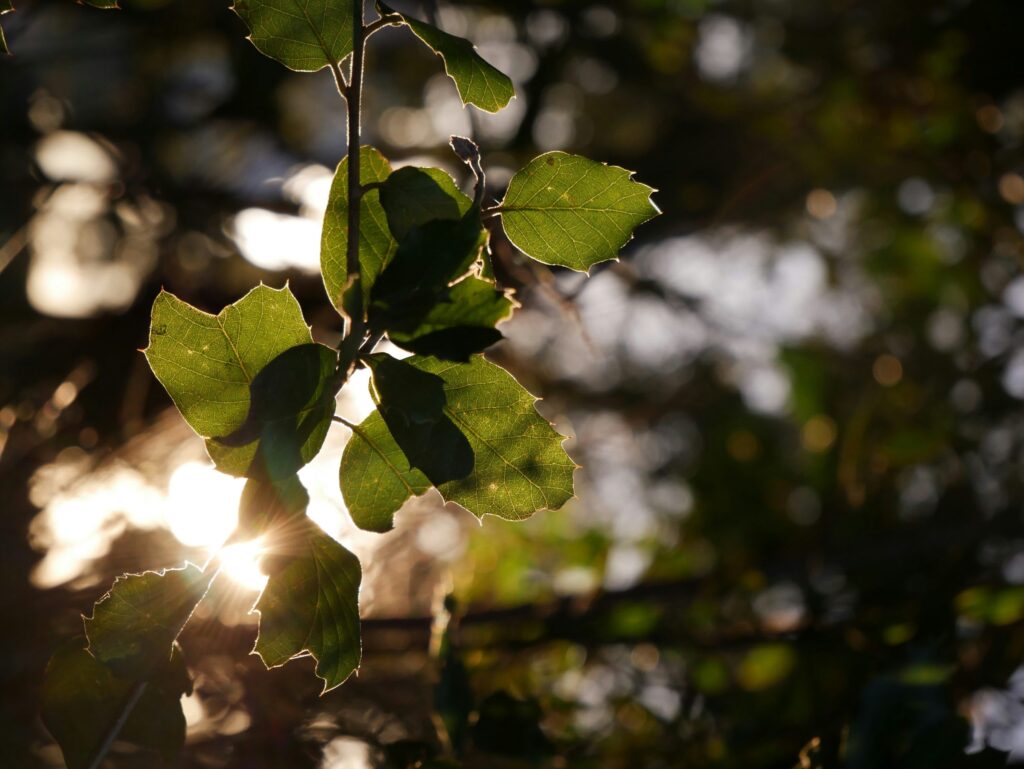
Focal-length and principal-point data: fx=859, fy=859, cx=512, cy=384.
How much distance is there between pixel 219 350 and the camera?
0.62 metres

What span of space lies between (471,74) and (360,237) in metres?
0.17

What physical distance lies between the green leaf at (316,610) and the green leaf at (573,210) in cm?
28

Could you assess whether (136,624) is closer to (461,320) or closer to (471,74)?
(461,320)

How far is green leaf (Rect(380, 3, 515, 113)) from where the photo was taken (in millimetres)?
663

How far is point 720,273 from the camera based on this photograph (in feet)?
10.0

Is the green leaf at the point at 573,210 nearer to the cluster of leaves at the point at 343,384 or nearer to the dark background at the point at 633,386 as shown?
the cluster of leaves at the point at 343,384

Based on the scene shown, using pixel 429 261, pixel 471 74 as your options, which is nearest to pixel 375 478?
pixel 429 261

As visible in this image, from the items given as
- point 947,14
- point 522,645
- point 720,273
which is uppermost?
point 947,14

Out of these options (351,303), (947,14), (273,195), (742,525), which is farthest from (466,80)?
(947,14)

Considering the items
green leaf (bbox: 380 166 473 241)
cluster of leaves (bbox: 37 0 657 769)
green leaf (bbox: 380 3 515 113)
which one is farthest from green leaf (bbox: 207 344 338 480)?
green leaf (bbox: 380 3 515 113)

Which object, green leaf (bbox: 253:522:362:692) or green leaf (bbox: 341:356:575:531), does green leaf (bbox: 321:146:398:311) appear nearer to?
green leaf (bbox: 341:356:575:531)

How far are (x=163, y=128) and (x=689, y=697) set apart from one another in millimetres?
2045

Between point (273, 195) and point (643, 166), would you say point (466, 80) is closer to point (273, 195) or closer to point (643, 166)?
point (273, 195)

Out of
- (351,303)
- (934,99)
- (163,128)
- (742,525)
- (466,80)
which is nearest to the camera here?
(351,303)
